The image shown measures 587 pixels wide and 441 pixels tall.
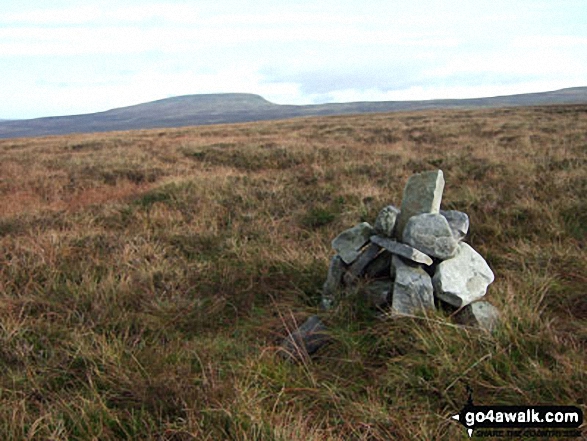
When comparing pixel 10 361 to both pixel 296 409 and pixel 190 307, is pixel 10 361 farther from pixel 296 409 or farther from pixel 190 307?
pixel 296 409

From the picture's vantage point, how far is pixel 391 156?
1280 cm

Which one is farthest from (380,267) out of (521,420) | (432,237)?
(521,420)

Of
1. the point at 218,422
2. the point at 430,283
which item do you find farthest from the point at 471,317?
the point at 218,422

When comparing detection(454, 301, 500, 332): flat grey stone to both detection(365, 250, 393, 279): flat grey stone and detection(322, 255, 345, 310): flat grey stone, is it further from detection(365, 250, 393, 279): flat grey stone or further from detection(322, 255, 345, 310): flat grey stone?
detection(322, 255, 345, 310): flat grey stone

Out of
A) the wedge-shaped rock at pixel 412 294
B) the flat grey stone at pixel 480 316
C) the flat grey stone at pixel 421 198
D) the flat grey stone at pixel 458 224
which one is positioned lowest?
the flat grey stone at pixel 480 316

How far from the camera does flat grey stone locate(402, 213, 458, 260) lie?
3.81 meters

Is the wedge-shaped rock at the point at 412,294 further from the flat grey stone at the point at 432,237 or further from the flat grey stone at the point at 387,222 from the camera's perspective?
the flat grey stone at the point at 387,222

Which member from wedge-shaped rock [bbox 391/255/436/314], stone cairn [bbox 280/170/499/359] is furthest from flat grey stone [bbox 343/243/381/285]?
wedge-shaped rock [bbox 391/255/436/314]

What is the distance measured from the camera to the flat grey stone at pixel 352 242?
429 centimetres

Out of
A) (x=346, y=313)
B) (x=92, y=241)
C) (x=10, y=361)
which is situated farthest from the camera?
(x=92, y=241)

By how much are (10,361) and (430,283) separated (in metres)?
3.37

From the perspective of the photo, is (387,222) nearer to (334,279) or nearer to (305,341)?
(334,279)

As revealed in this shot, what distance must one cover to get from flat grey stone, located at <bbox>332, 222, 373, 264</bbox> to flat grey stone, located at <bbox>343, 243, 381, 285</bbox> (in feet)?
0.21

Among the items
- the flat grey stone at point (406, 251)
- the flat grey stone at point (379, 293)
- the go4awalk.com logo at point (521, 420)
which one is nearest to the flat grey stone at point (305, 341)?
the flat grey stone at point (379, 293)
